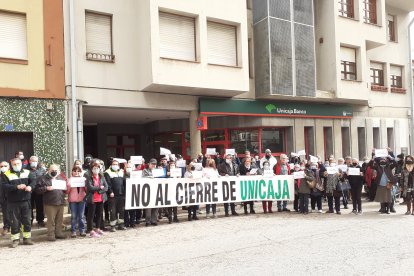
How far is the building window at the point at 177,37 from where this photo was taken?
16.4 metres

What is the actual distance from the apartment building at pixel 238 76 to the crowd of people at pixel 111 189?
3493mm

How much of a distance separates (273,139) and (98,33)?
10.1m

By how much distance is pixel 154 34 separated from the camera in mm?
15633

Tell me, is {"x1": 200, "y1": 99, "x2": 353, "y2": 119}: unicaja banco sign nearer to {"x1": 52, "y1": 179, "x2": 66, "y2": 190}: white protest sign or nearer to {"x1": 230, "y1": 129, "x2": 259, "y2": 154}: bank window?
{"x1": 230, "y1": 129, "x2": 259, "y2": 154}: bank window

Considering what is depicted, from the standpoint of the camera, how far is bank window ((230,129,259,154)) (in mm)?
20844

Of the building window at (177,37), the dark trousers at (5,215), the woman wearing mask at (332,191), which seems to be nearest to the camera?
the dark trousers at (5,215)

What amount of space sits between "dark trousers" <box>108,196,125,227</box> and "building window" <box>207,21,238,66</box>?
26.8 ft

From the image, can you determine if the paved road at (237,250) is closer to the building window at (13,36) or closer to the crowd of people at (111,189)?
the crowd of people at (111,189)

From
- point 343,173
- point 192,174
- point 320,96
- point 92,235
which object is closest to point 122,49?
point 192,174

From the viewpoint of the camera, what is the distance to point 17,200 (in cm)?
982

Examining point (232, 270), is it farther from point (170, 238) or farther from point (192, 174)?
point (192, 174)

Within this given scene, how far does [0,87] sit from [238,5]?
9.96 meters

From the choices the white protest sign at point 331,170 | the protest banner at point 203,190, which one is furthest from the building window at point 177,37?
the white protest sign at point 331,170

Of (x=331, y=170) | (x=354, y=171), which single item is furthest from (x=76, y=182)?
(x=354, y=171)
